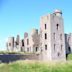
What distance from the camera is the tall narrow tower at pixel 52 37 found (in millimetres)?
46875

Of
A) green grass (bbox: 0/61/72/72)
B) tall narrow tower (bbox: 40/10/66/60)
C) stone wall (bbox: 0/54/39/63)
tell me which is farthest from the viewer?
tall narrow tower (bbox: 40/10/66/60)

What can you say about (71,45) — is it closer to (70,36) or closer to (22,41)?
(70,36)

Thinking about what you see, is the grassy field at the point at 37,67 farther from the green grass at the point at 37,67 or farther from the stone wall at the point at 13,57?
the stone wall at the point at 13,57

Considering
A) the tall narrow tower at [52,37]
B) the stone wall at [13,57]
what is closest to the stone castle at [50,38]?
the tall narrow tower at [52,37]

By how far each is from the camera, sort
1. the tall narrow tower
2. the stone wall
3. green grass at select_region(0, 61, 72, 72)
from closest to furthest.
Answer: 1. green grass at select_region(0, 61, 72, 72)
2. the stone wall
3. the tall narrow tower

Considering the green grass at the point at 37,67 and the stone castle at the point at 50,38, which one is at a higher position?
the stone castle at the point at 50,38

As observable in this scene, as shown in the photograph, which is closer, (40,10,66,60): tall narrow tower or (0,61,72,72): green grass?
(0,61,72,72): green grass

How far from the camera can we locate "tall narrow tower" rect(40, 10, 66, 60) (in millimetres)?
46875

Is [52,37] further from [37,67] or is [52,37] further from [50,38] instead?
[37,67]

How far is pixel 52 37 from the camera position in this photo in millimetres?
47281

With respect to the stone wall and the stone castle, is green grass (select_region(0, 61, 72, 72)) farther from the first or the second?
the stone castle

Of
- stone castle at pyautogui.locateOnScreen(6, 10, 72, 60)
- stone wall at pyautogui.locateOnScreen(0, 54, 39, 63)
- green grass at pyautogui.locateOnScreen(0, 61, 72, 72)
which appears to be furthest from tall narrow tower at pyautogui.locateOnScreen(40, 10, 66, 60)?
green grass at pyautogui.locateOnScreen(0, 61, 72, 72)


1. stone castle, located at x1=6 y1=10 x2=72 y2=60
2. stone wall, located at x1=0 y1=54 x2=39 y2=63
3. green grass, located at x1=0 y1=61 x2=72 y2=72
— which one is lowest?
green grass, located at x1=0 y1=61 x2=72 y2=72

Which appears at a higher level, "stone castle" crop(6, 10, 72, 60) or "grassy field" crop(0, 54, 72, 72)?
"stone castle" crop(6, 10, 72, 60)
